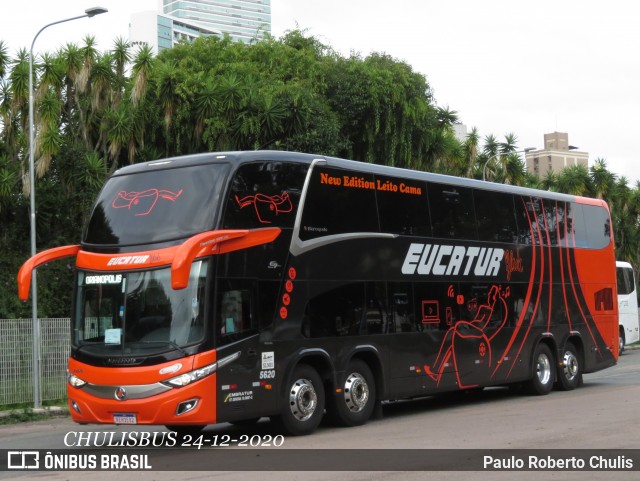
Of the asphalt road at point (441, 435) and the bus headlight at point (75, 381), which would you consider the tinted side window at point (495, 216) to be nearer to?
the asphalt road at point (441, 435)

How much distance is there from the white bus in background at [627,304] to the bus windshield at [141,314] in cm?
2866

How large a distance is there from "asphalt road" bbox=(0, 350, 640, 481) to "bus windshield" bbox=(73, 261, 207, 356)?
1.54 metres

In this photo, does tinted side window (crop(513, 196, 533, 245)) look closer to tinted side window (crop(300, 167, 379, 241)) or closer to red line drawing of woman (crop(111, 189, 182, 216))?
tinted side window (crop(300, 167, 379, 241))

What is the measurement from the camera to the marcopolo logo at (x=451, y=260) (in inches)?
665

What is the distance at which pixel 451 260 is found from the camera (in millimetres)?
17797

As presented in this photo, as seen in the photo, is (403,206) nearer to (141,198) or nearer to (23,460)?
(141,198)

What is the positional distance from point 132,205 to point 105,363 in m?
2.28

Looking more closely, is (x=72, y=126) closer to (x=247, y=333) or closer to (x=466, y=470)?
(x=247, y=333)

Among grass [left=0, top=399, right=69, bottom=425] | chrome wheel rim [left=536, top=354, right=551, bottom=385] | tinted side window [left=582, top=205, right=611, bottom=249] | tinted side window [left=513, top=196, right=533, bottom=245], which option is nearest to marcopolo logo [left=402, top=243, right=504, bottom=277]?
tinted side window [left=513, top=196, right=533, bottom=245]

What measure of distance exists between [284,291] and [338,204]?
6.34 feet

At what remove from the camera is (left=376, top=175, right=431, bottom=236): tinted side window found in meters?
16.4

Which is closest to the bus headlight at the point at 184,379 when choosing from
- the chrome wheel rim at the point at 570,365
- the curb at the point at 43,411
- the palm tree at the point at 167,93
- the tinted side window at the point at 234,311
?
the tinted side window at the point at 234,311

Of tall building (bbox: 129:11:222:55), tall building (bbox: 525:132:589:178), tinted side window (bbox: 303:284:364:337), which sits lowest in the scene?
tinted side window (bbox: 303:284:364:337)

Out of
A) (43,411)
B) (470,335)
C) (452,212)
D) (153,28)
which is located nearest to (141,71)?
(43,411)
